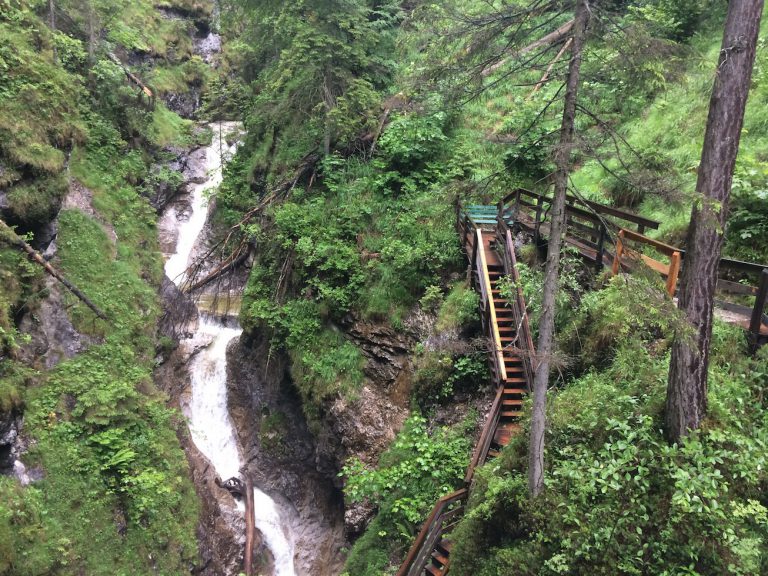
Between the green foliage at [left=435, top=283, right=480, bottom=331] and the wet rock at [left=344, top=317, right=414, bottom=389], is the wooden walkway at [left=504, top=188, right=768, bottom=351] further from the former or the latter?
the wet rock at [left=344, top=317, right=414, bottom=389]

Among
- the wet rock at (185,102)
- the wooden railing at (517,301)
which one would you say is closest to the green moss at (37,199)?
the wooden railing at (517,301)

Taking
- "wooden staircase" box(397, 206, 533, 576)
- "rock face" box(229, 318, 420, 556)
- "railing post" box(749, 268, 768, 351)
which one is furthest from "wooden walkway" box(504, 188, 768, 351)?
"rock face" box(229, 318, 420, 556)

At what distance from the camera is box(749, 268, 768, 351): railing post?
267 inches

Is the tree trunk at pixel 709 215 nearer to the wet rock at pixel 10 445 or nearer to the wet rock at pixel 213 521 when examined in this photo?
the wet rock at pixel 213 521

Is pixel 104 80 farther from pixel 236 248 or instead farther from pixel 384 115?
pixel 384 115

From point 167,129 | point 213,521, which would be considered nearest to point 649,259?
point 213,521

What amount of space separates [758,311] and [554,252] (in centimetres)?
319

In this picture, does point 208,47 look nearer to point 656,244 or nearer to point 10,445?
point 10,445

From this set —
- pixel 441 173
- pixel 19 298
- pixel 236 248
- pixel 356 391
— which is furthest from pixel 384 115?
pixel 19 298

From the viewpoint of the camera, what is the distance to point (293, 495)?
48.4 feet

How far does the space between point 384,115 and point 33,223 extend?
438 inches

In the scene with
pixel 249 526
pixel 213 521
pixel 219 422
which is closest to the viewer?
pixel 213 521

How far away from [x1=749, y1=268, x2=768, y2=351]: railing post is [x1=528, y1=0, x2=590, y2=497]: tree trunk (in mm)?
2929

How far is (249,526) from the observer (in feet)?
45.1
